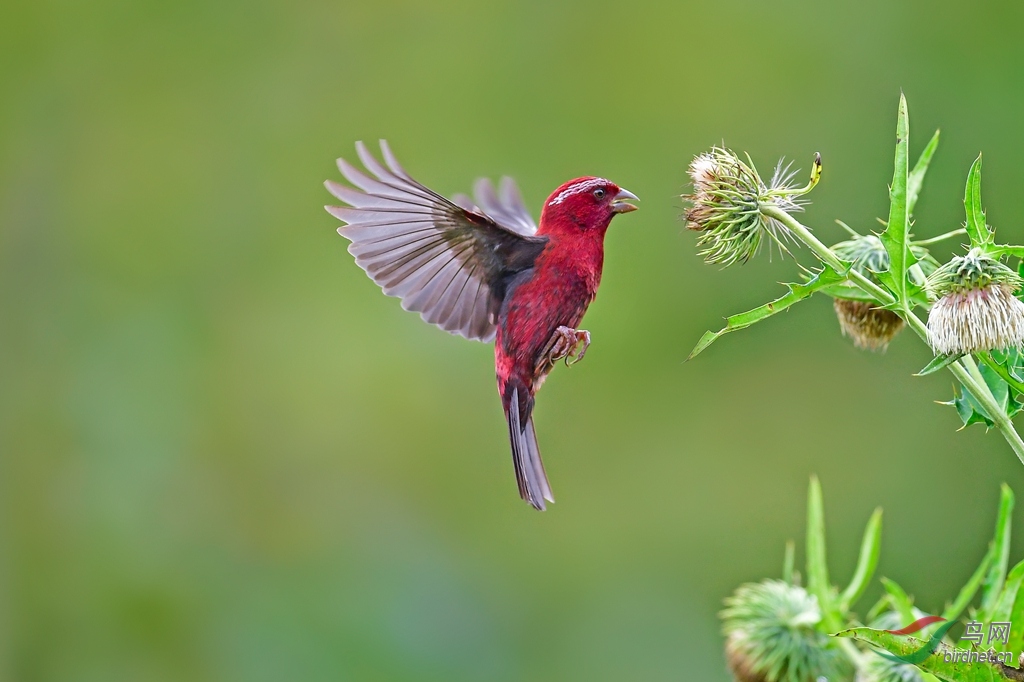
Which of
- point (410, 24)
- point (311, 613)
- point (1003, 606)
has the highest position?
point (410, 24)

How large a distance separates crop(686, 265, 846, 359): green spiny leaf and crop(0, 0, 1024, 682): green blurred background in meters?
3.55

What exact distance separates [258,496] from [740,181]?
172 inches

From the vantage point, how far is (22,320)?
5.76m

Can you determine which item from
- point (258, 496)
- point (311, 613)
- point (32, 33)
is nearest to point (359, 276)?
point (258, 496)

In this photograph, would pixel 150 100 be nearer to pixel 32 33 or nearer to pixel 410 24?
pixel 32 33

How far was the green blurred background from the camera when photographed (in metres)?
5.16

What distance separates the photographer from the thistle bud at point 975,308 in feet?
4.78

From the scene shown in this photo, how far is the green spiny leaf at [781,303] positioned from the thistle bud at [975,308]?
0.53 ft

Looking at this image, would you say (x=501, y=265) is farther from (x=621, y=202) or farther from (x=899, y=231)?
(x=899, y=231)

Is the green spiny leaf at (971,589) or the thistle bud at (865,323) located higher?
the thistle bud at (865,323)

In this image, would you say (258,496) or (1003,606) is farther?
(258,496)

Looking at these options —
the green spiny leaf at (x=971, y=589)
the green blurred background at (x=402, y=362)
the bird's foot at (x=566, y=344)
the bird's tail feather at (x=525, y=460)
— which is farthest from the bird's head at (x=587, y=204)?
the green blurred background at (x=402, y=362)


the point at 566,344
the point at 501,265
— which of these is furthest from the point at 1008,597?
the point at 501,265

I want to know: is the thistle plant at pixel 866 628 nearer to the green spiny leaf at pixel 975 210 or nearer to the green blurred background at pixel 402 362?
the green spiny leaf at pixel 975 210
